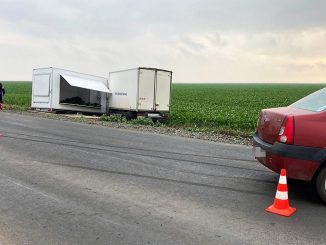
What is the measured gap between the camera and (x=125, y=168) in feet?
27.5

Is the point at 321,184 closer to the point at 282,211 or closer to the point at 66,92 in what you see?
the point at 282,211

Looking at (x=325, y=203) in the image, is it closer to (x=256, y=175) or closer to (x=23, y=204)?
(x=256, y=175)

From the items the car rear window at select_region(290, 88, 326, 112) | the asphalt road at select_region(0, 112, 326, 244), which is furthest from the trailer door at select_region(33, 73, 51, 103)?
the car rear window at select_region(290, 88, 326, 112)

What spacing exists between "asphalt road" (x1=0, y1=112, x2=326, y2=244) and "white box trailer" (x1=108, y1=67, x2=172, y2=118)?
10805 millimetres

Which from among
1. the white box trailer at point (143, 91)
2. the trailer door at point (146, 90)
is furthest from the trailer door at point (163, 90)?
the trailer door at point (146, 90)

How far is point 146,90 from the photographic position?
2141 cm

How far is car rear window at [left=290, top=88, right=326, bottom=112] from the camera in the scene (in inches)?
256

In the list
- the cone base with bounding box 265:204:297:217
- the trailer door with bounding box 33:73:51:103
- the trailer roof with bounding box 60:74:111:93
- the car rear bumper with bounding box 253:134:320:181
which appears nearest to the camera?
the cone base with bounding box 265:204:297:217

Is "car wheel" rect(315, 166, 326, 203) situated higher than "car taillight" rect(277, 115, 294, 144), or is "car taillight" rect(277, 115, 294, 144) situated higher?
"car taillight" rect(277, 115, 294, 144)

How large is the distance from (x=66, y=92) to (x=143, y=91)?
19.5 ft

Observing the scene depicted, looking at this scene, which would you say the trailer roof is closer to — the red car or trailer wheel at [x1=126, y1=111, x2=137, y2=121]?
trailer wheel at [x1=126, y1=111, x2=137, y2=121]

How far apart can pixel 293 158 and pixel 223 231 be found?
1839mm

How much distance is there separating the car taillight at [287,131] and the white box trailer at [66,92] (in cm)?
1726

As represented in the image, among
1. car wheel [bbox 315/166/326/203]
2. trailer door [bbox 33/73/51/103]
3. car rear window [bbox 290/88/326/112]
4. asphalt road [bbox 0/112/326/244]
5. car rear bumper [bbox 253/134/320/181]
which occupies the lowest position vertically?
asphalt road [bbox 0/112/326/244]
